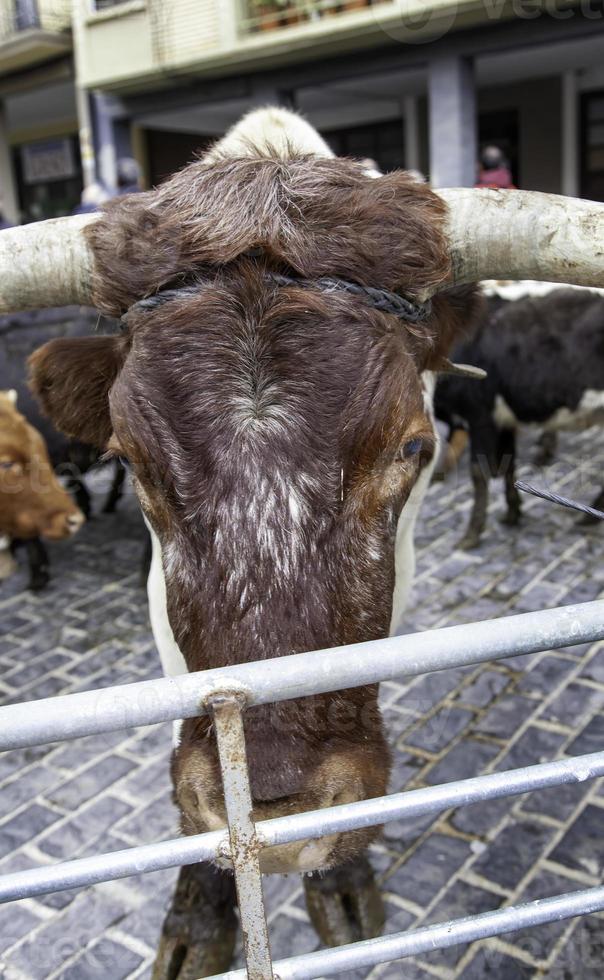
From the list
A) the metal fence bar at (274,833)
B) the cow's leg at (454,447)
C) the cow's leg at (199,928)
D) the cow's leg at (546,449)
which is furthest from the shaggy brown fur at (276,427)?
Answer: the cow's leg at (546,449)

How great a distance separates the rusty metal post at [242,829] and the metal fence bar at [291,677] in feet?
0.13

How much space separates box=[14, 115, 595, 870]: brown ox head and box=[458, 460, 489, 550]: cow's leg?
4363 mm

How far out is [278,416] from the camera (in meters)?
1.96

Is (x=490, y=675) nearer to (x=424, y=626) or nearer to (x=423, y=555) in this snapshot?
(x=424, y=626)

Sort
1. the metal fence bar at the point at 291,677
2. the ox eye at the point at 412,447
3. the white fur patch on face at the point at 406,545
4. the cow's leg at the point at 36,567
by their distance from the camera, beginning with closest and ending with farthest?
the metal fence bar at the point at 291,677 → the ox eye at the point at 412,447 → the white fur patch on face at the point at 406,545 → the cow's leg at the point at 36,567

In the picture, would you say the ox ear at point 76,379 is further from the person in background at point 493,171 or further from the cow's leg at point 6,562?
the person in background at point 493,171

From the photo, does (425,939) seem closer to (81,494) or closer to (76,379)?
(76,379)

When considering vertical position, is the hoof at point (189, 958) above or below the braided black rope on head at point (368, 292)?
below

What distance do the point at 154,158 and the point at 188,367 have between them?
19594 millimetres

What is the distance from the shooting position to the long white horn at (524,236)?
217cm

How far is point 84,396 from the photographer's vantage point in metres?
3.04

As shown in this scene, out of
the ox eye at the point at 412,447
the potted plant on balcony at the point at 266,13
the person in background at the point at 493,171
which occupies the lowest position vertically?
the ox eye at the point at 412,447

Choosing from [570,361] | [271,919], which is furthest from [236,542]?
[570,361]

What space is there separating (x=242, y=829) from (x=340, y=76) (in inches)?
553
